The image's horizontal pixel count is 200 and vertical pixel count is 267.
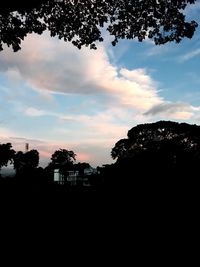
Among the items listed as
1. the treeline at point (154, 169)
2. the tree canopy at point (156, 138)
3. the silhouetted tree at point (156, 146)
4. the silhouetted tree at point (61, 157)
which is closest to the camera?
the treeline at point (154, 169)

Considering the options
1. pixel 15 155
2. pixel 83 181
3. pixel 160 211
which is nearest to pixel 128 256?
pixel 160 211

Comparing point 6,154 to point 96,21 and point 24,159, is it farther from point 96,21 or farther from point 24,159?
point 96,21

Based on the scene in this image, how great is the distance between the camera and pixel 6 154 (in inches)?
2330

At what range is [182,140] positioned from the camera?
34.2m

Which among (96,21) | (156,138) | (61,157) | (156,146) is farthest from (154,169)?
(61,157)

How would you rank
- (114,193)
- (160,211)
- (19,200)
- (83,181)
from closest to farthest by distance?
1. (160,211)
2. (19,200)
3. (114,193)
4. (83,181)

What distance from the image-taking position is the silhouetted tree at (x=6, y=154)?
58.7 metres

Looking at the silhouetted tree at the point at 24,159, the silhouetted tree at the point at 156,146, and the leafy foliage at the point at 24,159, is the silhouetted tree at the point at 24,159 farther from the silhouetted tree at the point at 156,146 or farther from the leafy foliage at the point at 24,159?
the silhouetted tree at the point at 156,146

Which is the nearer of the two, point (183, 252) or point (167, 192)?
point (183, 252)

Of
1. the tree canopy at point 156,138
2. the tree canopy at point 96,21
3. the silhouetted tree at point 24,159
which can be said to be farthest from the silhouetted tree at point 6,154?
the tree canopy at point 96,21

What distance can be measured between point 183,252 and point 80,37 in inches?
514

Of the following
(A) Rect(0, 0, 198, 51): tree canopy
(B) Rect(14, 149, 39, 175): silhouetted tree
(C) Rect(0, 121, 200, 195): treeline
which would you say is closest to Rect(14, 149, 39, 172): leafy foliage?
(B) Rect(14, 149, 39, 175): silhouetted tree

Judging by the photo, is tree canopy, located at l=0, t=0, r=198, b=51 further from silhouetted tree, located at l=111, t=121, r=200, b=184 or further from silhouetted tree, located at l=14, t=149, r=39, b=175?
silhouetted tree, located at l=14, t=149, r=39, b=175

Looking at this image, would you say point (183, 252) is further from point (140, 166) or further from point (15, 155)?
point (15, 155)
